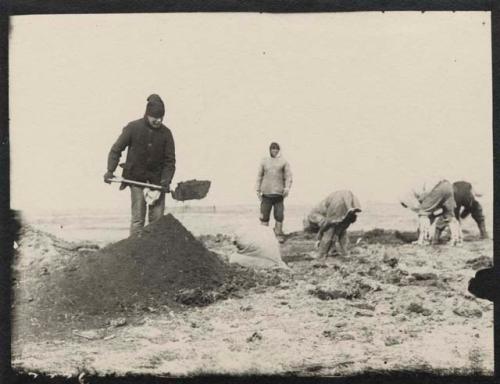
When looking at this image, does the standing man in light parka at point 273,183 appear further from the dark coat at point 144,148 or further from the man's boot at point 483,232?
the man's boot at point 483,232

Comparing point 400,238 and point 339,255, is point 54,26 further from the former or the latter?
point 400,238

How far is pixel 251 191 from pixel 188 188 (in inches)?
25.3

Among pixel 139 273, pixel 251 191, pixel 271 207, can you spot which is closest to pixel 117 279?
pixel 139 273

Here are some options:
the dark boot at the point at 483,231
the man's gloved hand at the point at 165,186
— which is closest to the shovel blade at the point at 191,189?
the man's gloved hand at the point at 165,186

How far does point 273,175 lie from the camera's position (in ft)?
20.6

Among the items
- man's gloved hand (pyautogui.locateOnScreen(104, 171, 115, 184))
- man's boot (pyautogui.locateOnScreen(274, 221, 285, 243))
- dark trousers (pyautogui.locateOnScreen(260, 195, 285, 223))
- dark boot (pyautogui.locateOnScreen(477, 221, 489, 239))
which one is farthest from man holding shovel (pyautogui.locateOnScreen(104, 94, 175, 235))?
dark boot (pyautogui.locateOnScreen(477, 221, 489, 239))

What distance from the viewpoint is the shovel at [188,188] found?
20.5 feet

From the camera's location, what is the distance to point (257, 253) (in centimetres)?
638

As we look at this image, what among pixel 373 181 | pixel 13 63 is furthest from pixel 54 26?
pixel 373 181

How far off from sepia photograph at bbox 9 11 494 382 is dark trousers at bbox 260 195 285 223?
0.08ft

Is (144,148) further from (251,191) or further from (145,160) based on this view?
(251,191)

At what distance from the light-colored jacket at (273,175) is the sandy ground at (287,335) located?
1005 millimetres

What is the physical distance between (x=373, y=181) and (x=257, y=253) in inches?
54.8

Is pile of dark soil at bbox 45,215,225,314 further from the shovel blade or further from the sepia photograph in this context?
the shovel blade
